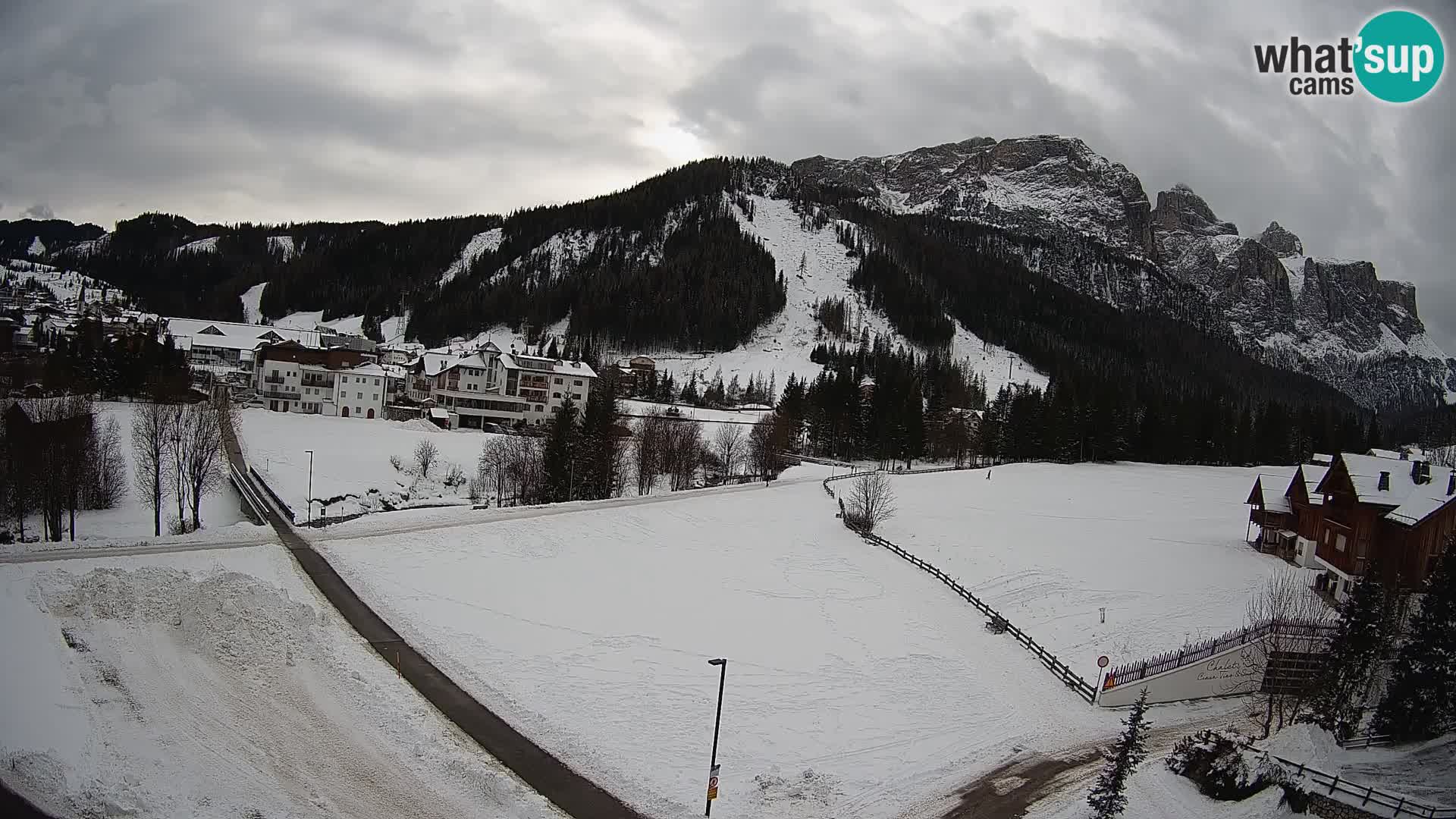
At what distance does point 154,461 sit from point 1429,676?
5582 cm

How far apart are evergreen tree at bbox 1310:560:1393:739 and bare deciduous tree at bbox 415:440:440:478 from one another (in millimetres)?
56940

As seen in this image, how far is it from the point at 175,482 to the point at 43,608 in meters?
26.5

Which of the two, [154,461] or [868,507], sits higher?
[154,461]

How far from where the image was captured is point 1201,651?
29.8 meters

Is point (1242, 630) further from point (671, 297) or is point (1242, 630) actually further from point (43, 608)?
point (671, 297)

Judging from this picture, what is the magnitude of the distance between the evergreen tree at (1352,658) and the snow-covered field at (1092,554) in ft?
23.7

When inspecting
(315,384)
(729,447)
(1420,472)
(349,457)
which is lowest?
(349,457)

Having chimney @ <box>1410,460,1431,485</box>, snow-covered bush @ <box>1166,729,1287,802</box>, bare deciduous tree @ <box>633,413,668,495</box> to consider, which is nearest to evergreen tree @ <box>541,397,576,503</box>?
bare deciduous tree @ <box>633,413,668,495</box>

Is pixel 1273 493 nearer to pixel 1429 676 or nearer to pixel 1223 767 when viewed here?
pixel 1429 676

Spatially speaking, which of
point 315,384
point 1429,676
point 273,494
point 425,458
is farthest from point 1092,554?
point 315,384

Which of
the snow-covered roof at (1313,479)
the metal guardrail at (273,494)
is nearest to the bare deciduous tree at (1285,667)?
the snow-covered roof at (1313,479)

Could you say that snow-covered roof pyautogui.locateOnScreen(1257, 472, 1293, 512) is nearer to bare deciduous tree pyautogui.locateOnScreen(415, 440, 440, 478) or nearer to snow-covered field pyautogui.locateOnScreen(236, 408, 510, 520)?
snow-covered field pyautogui.locateOnScreen(236, 408, 510, 520)

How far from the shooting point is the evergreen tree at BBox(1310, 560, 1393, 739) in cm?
2420

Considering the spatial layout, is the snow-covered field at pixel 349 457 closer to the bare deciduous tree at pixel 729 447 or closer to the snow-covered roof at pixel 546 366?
the snow-covered roof at pixel 546 366
